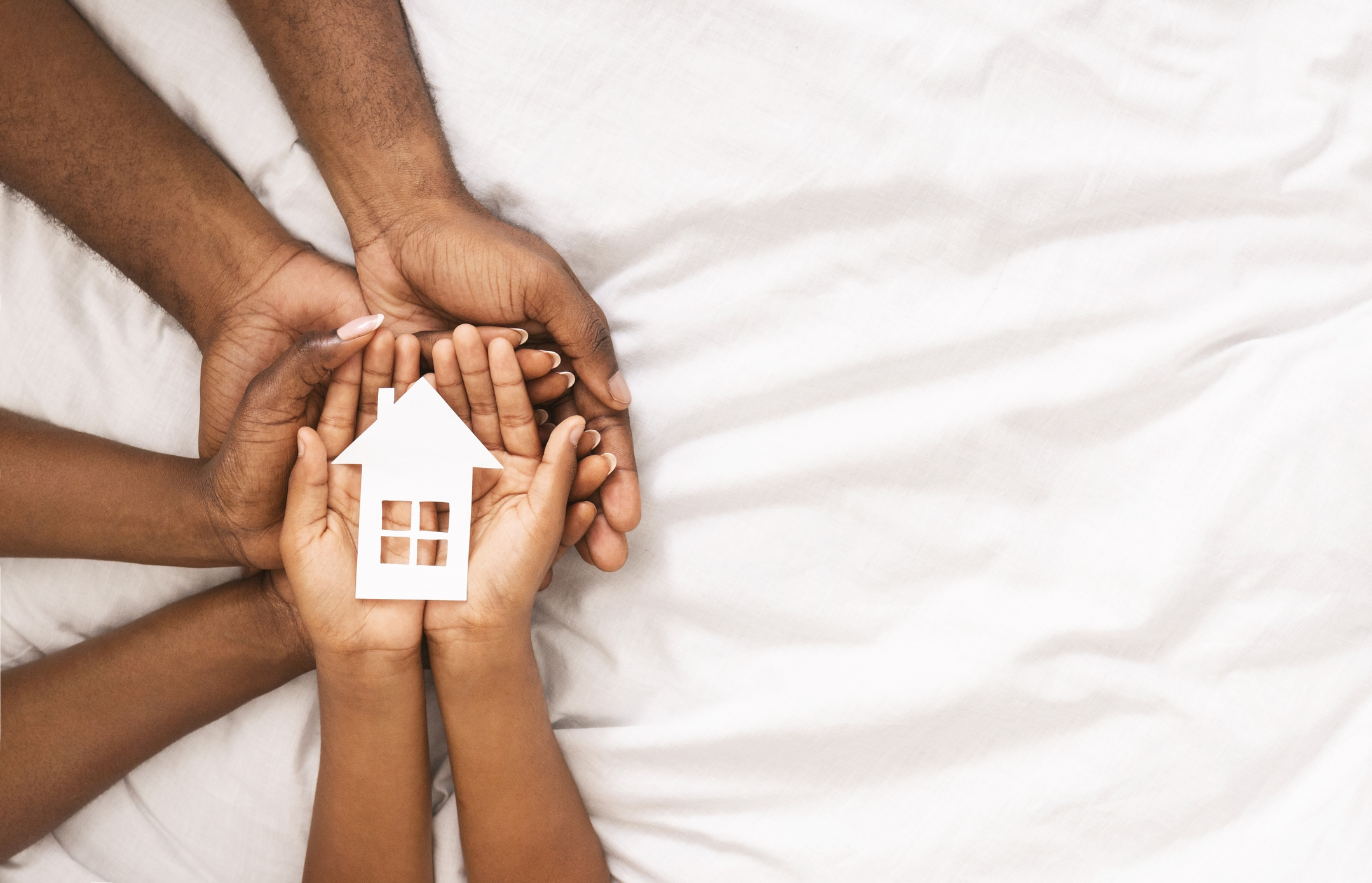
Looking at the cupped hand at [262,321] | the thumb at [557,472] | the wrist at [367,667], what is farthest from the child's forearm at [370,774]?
the cupped hand at [262,321]

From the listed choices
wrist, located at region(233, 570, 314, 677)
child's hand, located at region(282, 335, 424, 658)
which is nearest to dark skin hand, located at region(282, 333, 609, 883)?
child's hand, located at region(282, 335, 424, 658)

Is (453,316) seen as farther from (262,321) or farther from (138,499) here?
(138,499)

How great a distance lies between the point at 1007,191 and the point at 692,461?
17.1 inches

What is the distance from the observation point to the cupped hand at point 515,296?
792 millimetres

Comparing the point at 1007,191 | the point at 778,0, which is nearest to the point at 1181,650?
the point at 1007,191

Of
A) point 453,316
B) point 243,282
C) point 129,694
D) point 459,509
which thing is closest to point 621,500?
point 459,509

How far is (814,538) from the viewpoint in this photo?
82cm

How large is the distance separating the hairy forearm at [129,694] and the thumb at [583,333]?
17.9 inches

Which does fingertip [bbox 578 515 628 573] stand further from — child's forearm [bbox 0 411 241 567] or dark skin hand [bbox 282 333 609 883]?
child's forearm [bbox 0 411 241 567]

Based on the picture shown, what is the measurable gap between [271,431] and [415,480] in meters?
0.15

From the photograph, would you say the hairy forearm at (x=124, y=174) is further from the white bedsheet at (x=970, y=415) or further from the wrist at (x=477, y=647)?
the wrist at (x=477, y=647)

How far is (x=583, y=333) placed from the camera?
80cm

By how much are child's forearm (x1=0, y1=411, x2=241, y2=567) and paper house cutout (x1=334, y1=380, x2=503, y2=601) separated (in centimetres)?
21

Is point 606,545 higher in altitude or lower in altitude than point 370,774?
higher
